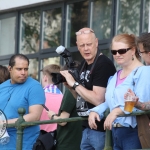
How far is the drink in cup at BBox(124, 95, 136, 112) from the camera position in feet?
19.7

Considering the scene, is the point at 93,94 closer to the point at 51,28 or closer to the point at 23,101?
the point at 23,101

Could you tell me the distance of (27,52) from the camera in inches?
500

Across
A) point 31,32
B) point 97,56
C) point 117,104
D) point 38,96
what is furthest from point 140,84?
point 31,32

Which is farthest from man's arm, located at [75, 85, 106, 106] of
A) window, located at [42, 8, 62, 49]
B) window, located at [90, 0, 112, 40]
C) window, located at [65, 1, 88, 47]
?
window, located at [42, 8, 62, 49]

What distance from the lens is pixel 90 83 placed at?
7035 millimetres

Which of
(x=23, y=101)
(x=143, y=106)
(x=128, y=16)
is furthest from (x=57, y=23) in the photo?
(x=143, y=106)

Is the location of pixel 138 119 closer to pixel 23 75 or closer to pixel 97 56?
pixel 97 56

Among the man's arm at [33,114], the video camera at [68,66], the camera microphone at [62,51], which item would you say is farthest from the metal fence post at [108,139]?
the man's arm at [33,114]

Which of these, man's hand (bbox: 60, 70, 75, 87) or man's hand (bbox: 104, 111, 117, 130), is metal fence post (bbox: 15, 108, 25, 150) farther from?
man's hand (bbox: 104, 111, 117, 130)

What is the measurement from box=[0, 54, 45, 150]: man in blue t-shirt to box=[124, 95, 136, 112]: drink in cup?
167 centimetres

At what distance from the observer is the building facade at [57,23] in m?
10.8

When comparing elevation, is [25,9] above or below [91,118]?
above

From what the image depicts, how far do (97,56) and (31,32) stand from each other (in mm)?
5654

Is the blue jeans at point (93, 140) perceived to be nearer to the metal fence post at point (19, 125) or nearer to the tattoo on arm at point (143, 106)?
the metal fence post at point (19, 125)
